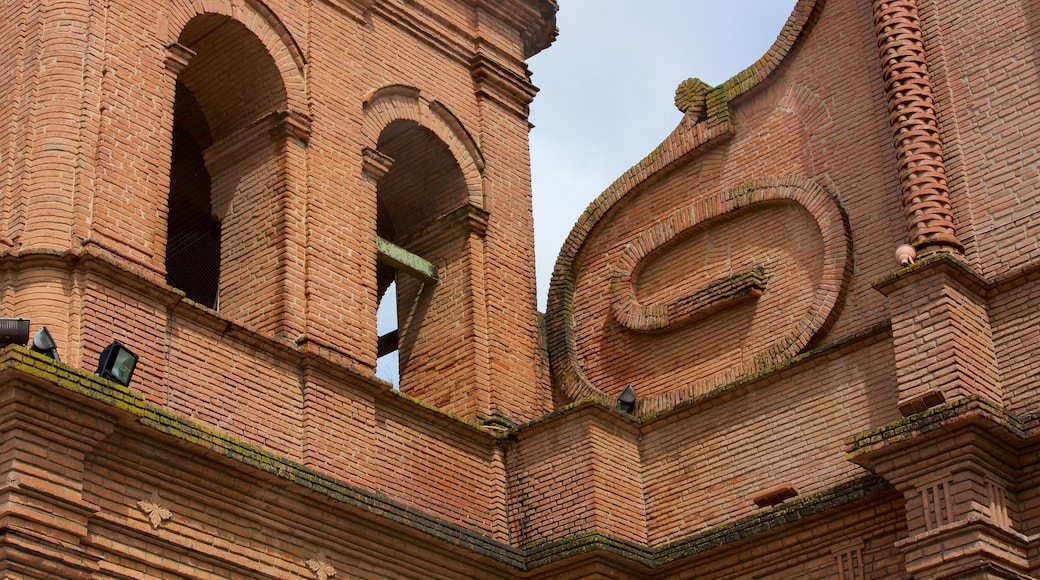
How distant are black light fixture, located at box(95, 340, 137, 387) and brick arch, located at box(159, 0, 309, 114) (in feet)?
11.7

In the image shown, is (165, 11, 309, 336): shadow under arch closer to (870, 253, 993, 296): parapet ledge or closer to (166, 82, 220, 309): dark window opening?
(166, 82, 220, 309): dark window opening

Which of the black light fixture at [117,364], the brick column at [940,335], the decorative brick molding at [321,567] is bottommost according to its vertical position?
the decorative brick molding at [321,567]

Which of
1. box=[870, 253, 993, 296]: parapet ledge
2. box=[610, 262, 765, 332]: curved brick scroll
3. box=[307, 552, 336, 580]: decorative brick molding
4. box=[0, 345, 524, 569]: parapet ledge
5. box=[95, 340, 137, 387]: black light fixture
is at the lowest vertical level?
box=[307, 552, 336, 580]: decorative brick molding

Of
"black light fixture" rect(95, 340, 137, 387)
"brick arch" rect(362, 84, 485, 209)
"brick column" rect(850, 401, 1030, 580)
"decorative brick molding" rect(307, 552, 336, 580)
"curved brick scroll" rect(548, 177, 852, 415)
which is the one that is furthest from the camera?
"brick arch" rect(362, 84, 485, 209)

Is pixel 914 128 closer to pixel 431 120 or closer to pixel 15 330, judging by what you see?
pixel 431 120

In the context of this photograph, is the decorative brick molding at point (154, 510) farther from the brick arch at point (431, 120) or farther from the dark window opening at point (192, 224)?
the dark window opening at point (192, 224)

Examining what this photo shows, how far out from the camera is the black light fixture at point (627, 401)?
14156 mm

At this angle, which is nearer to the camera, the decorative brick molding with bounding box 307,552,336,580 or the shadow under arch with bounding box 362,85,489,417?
the decorative brick molding with bounding box 307,552,336,580

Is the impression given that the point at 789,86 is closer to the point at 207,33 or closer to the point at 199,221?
the point at 207,33

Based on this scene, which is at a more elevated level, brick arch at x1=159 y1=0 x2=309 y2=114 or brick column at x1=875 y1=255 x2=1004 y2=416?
brick arch at x1=159 y1=0 x2=309 y2=114

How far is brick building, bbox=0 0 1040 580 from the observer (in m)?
11.3

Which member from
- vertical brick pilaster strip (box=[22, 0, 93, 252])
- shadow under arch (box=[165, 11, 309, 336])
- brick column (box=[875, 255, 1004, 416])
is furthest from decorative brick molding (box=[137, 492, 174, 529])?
brick column (box=[875, 255, 1004, 416])

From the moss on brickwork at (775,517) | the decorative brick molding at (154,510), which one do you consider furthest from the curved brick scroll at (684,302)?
the decorative brick molding at (154,510)

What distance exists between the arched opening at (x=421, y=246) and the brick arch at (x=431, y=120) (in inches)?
2.8
